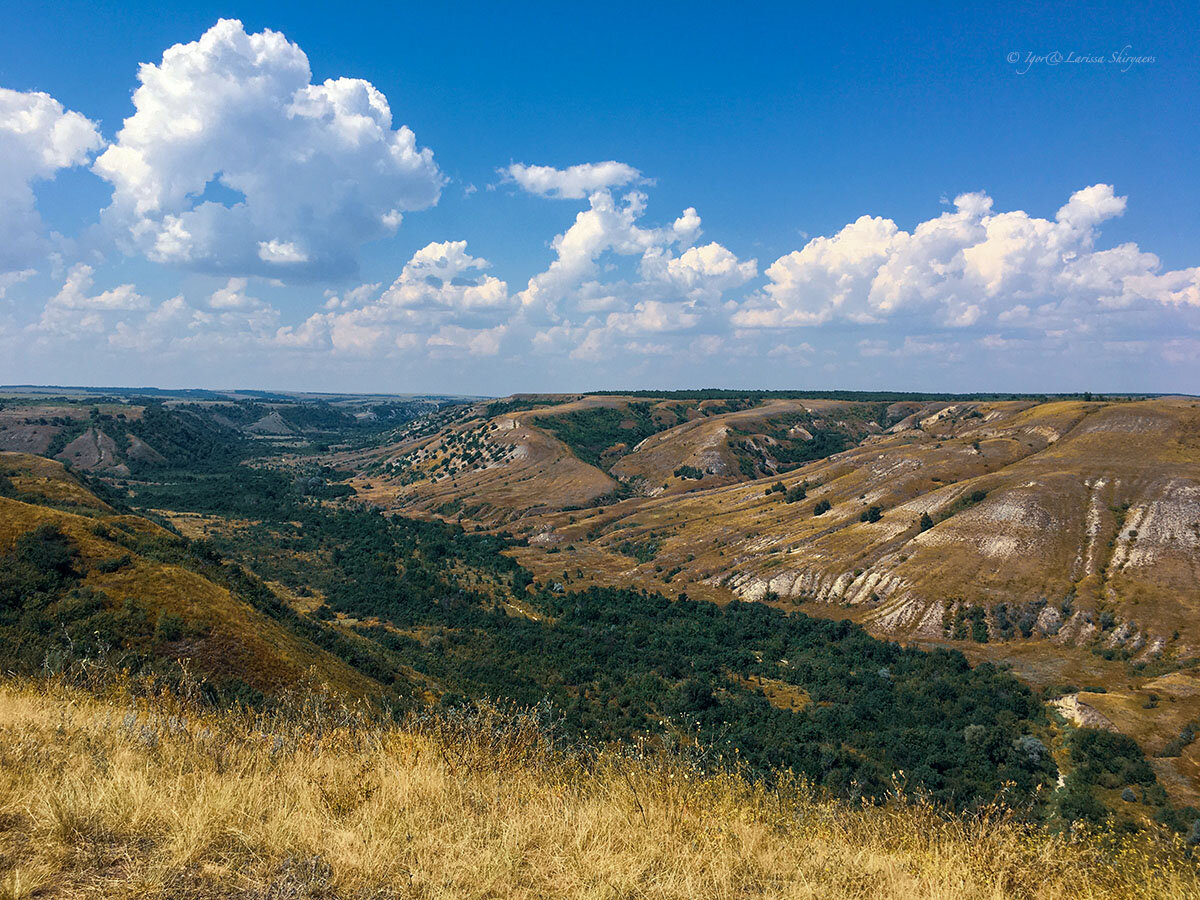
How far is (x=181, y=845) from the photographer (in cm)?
528

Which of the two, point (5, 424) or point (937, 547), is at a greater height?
point (5, 424)

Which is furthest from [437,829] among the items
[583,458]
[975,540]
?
[583,458]

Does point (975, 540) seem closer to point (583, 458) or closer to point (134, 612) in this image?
point (134, 612)

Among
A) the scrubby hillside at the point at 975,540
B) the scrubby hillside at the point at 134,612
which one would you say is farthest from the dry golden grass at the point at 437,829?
the scrubby hillside at the point at 975,540

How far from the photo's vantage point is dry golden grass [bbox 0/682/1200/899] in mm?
5262

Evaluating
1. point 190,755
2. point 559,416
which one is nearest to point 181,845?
point 190,755

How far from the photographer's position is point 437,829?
20.0 ft

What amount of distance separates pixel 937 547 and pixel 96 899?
82.5 metres

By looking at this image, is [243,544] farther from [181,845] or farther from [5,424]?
[5,424]

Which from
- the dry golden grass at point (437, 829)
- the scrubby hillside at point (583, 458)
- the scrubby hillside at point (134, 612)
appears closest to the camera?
the dry golden grass at point (437, 829)

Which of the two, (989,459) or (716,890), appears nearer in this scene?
(716,890)

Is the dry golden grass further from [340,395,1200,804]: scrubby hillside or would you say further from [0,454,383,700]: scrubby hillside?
[340,395,1200,804]: scrubby hillside

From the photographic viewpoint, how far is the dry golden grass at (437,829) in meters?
5.26

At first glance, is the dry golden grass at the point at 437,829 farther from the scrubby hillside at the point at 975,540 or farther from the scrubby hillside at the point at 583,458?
the scrubby hillside at the point at 583,458
